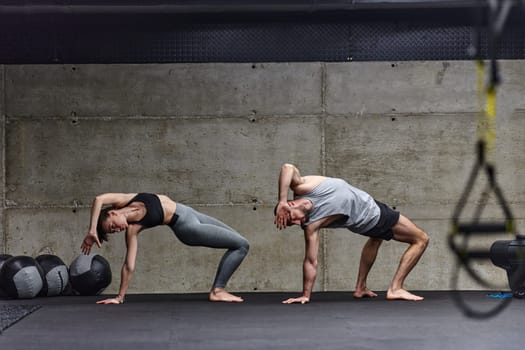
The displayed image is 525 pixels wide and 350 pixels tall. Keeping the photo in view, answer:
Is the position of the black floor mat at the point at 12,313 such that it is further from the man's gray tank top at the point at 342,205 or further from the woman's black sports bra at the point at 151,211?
the man's gray tank top at the point at 342,205

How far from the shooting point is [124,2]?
816 cm

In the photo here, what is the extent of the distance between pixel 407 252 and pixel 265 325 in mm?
2055

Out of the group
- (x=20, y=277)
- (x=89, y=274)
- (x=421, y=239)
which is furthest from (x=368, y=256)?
(x=20, y=277)

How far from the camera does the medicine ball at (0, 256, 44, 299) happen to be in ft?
23.5

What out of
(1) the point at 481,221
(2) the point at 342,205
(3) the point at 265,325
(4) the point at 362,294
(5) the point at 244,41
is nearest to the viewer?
(3) the point at 265,325

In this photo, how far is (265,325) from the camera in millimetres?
5344

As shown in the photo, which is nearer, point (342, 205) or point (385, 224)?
point (342, 205)

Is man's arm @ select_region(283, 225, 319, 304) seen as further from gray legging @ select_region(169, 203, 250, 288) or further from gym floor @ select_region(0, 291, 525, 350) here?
gray legging @ select_region(169, 203, 250, 288)

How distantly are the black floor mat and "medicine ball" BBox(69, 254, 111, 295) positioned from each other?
0.92 meters

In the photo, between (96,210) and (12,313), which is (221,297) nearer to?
(96,210)

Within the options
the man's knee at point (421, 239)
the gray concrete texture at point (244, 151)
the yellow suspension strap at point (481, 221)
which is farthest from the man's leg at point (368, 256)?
the gray concrete texture at point (244, 151)

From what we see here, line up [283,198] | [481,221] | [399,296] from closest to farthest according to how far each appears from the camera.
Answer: [283,198] < [399,296] < [481,221]

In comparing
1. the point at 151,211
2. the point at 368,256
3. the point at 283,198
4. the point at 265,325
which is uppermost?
the point at 283,198

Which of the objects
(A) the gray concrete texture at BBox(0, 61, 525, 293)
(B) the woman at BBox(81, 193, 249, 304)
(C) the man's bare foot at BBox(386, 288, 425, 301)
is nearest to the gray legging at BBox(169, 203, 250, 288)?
(B) the woman at BBox(81, 193, 249, 304)
